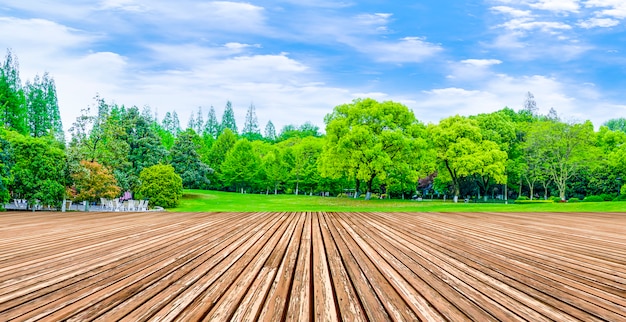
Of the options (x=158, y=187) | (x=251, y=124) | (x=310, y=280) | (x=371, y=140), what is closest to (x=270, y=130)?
(x=251, y=124)

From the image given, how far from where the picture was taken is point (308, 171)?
120 ft

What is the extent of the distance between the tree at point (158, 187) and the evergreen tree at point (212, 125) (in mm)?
54460

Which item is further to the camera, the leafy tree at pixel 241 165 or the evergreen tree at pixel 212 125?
the evergreen tree at pixel 212 125

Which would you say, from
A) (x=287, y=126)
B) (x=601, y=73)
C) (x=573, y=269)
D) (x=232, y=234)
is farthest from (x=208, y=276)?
(x=287, y=126)

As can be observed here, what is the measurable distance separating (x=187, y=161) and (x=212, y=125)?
45.0 m

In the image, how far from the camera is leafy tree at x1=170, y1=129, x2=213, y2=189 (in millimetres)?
31219

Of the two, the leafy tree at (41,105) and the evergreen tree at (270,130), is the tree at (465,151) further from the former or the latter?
the evergreen tree at (270,130)

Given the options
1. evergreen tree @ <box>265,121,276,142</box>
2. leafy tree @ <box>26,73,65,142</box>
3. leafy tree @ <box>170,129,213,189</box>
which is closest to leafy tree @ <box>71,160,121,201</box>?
leafy tree @ <box>170,129,213,189</box>

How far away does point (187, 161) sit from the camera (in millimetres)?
31641

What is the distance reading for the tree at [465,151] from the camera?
2578 cm

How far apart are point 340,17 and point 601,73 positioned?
33.3 meters

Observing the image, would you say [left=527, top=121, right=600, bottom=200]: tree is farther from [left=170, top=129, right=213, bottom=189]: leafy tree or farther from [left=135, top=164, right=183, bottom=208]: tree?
[left=170, top=129, right=213, bottom=189]: leafy tree

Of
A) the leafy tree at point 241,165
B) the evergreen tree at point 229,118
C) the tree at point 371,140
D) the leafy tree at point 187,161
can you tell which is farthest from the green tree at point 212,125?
the tree at point 371,140

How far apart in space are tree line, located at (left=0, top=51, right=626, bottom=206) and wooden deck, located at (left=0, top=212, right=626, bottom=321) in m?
12.0
